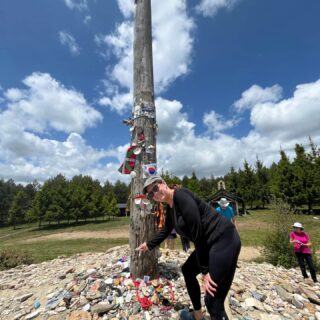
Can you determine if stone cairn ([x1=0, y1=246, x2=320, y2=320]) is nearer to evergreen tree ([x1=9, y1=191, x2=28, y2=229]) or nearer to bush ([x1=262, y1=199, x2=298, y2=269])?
bush ([x1=262, y1=199, x2=298, y2=269])

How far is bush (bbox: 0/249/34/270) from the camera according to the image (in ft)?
25.1

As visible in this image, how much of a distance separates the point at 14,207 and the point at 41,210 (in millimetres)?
9445

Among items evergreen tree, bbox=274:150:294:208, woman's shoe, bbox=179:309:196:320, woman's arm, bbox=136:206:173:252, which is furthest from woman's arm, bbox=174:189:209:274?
evergreen tree, bbox=274:150:294:208

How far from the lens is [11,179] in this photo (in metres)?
75.6

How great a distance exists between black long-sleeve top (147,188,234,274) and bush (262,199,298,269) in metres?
5.82

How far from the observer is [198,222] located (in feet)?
6.86

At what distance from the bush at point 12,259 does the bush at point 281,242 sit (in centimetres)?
861

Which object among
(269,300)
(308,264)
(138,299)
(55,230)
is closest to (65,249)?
(138,299)

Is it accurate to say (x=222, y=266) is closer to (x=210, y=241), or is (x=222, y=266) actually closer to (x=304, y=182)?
(x=210, y=241)

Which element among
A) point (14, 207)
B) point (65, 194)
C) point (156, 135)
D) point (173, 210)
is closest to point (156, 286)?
point (173, 210)

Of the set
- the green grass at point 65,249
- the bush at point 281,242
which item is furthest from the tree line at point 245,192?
the bush at point 281,242

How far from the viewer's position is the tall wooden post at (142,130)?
11.4 ft

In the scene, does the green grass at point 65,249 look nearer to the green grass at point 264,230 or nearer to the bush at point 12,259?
the bush at point 12,259

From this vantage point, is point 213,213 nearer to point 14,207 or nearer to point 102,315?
point 102,315
